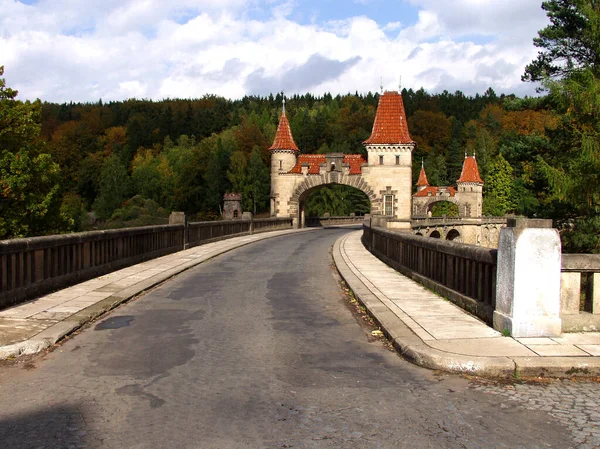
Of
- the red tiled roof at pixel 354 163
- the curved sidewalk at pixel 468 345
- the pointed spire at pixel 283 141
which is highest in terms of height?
the pointed spire at pixel 283 141

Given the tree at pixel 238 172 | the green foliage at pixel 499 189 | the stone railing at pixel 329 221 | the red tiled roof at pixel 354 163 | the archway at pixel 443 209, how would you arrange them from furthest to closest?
1. the tree at pixel 238 172
2. the archway at pixel 443 209
3. the green foliage at pixel 499 189
4. the stone railing at pixel 329 221
5. the red tiled roof at pixel 354 163

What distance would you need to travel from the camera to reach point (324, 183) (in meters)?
57.8

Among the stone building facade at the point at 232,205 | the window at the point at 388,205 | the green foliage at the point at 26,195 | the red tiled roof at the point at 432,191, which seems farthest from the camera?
the red tiled roof at the point at 432,191

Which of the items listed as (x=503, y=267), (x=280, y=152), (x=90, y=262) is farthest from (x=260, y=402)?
(x=280, y=152)

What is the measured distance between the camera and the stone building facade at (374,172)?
55.8 meters

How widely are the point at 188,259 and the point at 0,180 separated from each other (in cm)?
1730

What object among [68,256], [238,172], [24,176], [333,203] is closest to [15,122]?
[24,176]

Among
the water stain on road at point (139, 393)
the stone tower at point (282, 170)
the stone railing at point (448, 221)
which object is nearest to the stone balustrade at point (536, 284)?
the water stain on road at point (139, 393)

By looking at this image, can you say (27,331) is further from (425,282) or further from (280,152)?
(280,152)

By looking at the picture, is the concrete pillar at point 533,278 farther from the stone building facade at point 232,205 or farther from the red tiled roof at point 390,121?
the stone building facade at point 232,205

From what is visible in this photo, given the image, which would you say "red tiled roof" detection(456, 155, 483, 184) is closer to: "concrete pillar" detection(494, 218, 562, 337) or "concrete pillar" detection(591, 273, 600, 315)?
"concrete pillar" detection(591, 273, 600, 315)

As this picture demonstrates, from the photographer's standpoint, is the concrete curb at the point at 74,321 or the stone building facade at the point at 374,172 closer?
the concrete curb at the point at 74,321

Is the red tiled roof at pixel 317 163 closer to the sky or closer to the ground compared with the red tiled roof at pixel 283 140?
closer to the ground

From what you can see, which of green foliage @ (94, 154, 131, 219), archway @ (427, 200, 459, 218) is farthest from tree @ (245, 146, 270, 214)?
archway @ (427, 200, 459, 218)
